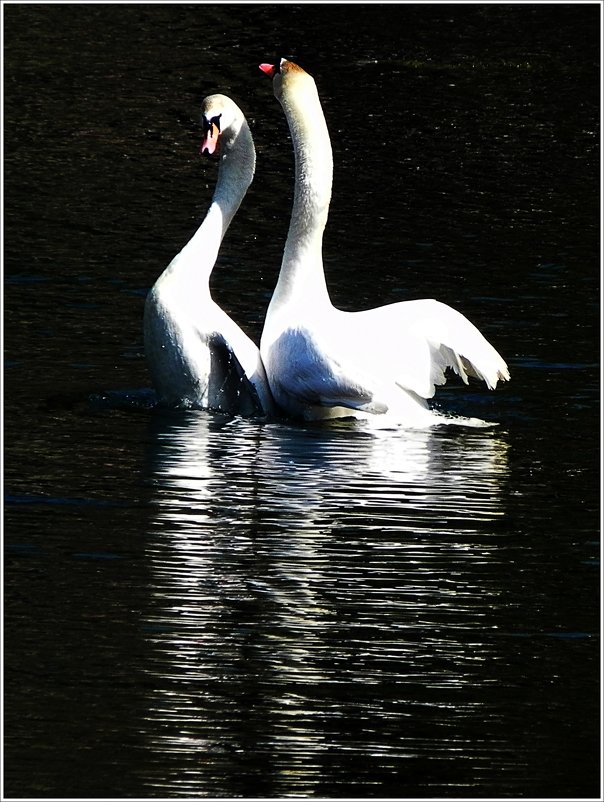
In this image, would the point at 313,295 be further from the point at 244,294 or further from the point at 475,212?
the point at 475,212

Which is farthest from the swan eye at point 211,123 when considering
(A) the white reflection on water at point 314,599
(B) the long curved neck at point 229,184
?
(A) the white reflection on water at point 314,599

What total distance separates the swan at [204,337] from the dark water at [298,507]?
8.3 inches

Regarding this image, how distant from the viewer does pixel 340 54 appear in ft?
79.0

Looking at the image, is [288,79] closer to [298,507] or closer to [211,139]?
[211,139]

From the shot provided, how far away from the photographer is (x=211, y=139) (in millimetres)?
11328

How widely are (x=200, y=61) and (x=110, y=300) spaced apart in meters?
10.4

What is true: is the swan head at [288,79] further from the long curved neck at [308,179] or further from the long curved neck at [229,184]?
the long curved neck at [229,184]

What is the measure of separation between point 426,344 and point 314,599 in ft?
11.0

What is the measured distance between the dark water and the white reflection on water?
0.05ft

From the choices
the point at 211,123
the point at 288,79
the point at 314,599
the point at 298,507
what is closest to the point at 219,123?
the point at 211,123

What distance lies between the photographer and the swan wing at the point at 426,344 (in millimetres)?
10898

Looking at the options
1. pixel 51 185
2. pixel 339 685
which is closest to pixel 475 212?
pixel 51 185

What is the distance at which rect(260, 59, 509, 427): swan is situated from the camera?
1071cm

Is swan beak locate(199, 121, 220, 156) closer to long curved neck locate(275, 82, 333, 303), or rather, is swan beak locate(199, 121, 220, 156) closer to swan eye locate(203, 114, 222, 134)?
swan eye locate(203, 114, 222, 134)
